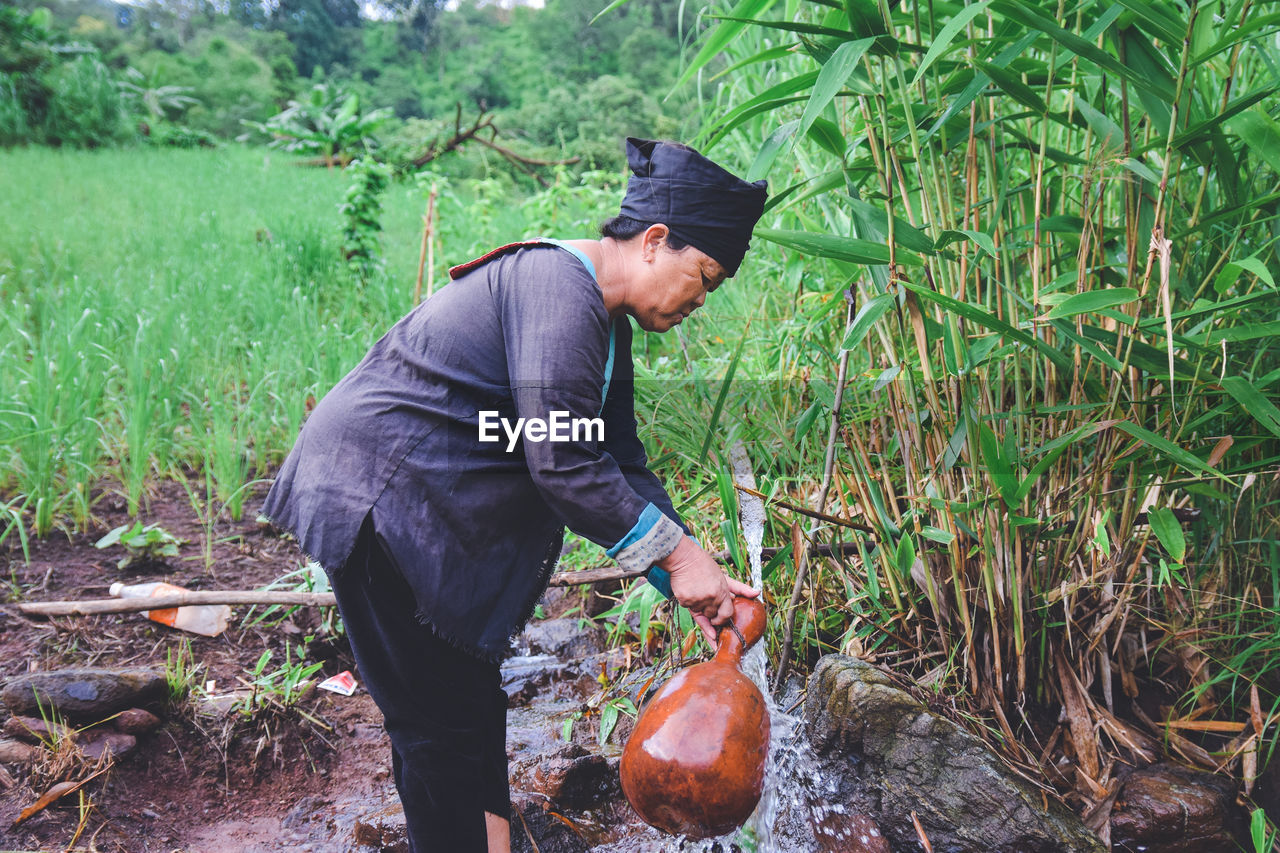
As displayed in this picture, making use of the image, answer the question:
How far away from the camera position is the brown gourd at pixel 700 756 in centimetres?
124

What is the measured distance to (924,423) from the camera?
187cm

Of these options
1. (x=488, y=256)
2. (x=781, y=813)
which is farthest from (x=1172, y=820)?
(x=488, y=256)

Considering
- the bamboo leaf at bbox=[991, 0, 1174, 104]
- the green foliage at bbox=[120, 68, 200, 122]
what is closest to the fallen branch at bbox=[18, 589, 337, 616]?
the bamboo leaf at bbox=[991, 0, 1174, 104]

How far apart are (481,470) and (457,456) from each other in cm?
5

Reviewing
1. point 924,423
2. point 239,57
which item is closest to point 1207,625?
point 924,423

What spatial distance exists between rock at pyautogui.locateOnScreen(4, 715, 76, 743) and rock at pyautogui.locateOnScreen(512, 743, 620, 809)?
41.7 inches

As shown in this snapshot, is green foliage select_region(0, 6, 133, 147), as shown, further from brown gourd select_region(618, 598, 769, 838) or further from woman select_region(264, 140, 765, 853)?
brown gourd select_region(618, 598, 769, 838)

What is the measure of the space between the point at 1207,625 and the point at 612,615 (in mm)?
1501

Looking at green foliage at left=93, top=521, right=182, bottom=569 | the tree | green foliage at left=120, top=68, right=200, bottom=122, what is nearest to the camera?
green foliage at left=93, top=521, right=182, bottom=569

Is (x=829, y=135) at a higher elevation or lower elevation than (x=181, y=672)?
higher

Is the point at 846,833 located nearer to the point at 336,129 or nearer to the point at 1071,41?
the point at 1071,41

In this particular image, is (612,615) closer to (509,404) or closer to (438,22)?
(509,404)

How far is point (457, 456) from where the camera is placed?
1.43 m

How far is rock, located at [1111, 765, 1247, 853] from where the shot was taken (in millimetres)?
1675
